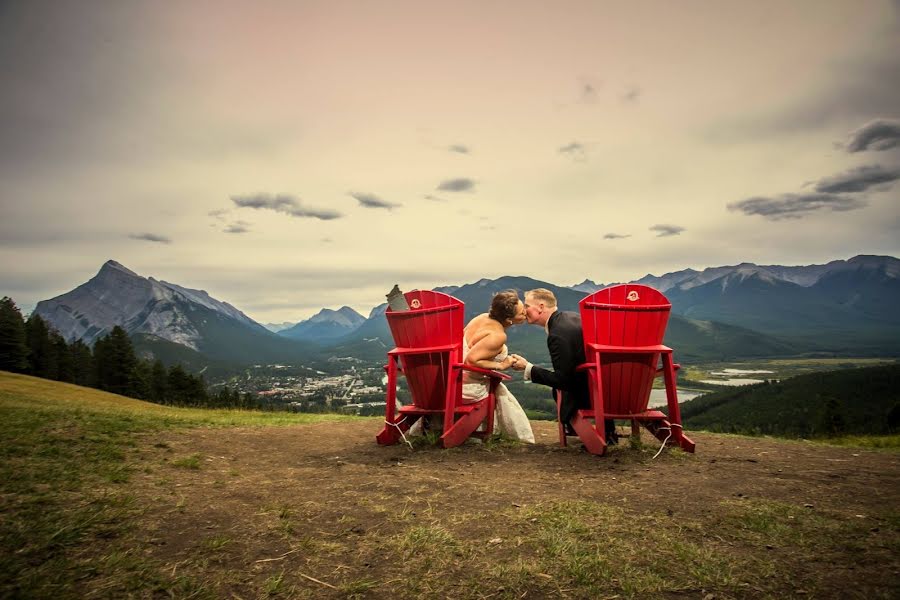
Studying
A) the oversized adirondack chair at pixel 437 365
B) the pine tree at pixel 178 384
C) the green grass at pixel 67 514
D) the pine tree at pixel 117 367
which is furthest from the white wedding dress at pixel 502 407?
the pine tree at pixel 117 367

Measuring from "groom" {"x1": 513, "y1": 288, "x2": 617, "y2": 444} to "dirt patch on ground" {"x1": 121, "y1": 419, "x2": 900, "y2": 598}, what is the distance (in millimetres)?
670

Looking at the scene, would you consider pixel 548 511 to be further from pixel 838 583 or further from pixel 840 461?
pixel 840 461

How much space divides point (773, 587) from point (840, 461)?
522 centimetres

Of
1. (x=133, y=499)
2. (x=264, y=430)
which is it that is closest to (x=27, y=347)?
(x=264, y=430)

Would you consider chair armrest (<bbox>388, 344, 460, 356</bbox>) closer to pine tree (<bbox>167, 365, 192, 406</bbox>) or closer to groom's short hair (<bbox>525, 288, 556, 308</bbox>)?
groom's short hair (<bbox>525, 288, 556, 308</bbox>)

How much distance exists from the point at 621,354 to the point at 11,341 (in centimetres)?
6773

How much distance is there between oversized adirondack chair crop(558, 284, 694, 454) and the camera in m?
6.75

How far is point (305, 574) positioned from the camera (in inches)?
132

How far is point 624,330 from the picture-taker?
6.83 metres

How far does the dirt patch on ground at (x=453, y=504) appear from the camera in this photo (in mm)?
3232

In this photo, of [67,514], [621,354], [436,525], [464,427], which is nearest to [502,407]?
[464,427]

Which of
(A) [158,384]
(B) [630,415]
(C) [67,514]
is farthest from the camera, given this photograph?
(A) [158,384]

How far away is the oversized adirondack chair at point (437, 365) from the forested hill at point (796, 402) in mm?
90346

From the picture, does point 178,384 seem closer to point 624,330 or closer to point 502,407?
point 502,407
